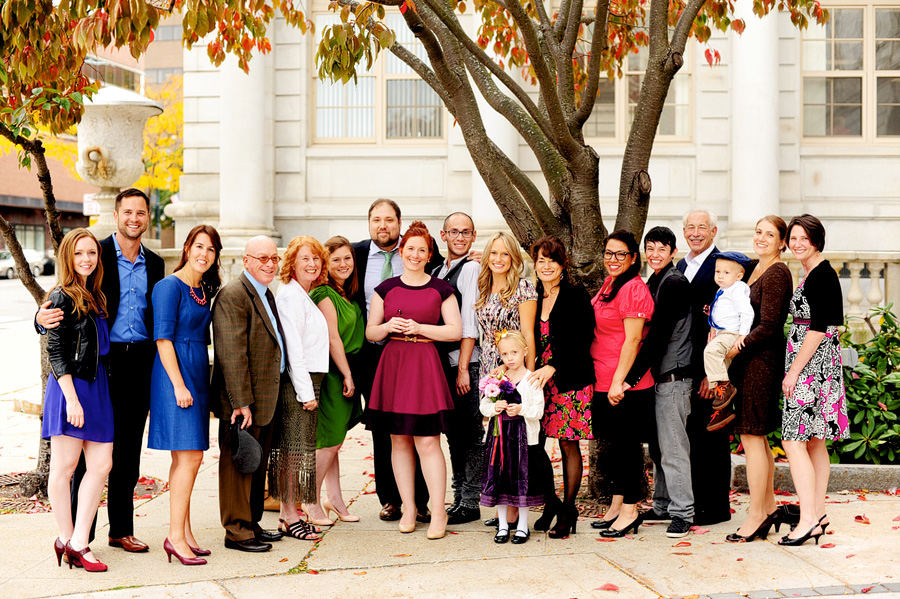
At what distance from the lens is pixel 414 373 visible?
19.9 ft

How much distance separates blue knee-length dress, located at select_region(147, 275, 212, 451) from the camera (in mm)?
5445

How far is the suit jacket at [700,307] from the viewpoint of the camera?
6.05 meters

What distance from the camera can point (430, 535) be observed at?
5.99 metres

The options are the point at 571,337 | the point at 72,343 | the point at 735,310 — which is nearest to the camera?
the point at 72,343

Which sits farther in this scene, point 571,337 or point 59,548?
point 571,337

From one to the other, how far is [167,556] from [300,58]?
10.9m

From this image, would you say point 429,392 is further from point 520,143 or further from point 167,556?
point 520,143

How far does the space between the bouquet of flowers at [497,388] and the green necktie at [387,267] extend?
1.14 meters

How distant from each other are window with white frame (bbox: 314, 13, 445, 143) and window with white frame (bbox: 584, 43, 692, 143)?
8.33ft

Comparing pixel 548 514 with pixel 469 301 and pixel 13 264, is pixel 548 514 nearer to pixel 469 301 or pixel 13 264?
pixel 469 301

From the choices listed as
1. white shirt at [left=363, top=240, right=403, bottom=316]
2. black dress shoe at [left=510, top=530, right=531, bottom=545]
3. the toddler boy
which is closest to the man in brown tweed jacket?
white shirt at [left=363, top=240, right=403, bottom=316]

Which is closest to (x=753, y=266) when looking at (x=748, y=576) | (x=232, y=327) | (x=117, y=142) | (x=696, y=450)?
(x=696, y=450)

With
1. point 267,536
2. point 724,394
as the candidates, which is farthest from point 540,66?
point 267,536

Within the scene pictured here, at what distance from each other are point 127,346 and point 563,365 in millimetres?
2627
